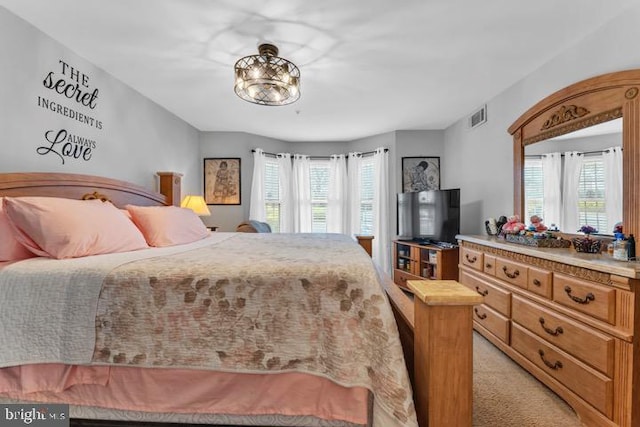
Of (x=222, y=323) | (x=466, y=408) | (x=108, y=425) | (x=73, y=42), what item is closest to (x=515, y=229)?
(x=466, y=408)

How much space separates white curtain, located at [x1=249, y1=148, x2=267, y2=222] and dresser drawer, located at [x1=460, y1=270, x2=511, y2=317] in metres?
3.16

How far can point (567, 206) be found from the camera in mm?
2119

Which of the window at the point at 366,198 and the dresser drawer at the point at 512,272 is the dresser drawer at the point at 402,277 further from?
the dresser drawer at the point at 512,272

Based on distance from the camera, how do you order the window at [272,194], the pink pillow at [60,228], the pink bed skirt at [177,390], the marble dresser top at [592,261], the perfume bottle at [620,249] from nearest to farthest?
the pink bed skirt at [177,390] < the marble dresser top at [592,261] < the pink pillow at [60,228] < the perfume bottle at [620,249] < the window at [272,194]

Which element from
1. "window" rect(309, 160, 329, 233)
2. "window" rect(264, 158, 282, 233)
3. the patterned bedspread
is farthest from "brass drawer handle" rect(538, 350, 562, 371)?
"window" rect(264, 158, 282, 233)

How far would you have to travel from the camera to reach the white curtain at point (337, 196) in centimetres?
492

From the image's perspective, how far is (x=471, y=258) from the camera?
2572mm

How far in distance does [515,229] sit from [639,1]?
5.13ft

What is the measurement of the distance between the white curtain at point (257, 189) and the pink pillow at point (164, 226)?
2062mm

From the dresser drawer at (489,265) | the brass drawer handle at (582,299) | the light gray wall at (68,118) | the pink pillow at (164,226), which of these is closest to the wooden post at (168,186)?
the light gray wall at (68,118)

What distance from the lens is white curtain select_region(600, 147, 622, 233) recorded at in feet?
5.66

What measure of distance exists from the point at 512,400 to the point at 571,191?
1.57m

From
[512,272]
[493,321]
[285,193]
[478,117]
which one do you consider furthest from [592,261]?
[285,193]

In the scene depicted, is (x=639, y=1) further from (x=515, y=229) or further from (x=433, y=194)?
(x=433, y=194)
